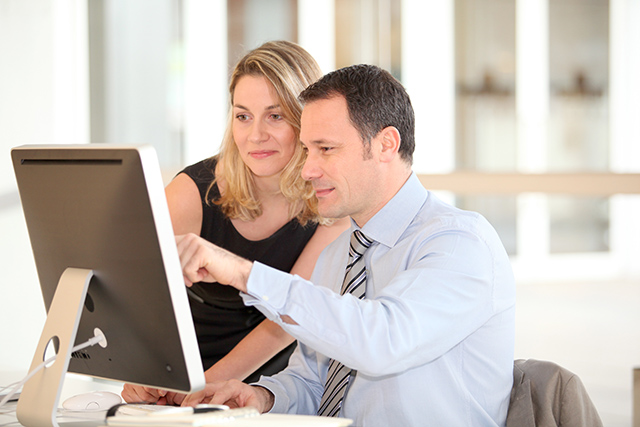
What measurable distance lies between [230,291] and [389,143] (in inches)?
32.5

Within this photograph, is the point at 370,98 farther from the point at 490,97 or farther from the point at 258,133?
the point at 490,97

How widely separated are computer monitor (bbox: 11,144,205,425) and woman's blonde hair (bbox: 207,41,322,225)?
857 millimetres

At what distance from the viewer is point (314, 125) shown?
56.4 inches

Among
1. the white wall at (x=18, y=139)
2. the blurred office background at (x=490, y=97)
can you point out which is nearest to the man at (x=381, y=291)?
the white wall at (x=18, y=139)

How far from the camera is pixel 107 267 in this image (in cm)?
106

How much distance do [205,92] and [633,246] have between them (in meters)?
4.43

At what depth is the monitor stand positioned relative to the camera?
1.08 metres

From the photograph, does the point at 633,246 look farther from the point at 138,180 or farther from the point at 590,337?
the point at 138,180

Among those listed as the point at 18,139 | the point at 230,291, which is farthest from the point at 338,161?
the point at 18,139

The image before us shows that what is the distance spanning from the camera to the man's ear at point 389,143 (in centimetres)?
143

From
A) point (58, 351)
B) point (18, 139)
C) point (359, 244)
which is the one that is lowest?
point (58, 351)

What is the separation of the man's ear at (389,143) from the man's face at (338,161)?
26mm

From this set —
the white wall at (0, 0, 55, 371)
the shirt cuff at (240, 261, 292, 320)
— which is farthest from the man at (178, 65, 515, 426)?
the white wall at (0, 0, 55, 371)

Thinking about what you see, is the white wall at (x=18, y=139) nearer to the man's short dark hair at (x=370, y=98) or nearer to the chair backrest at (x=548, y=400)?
the man's short dark hair at (x=370, y=98)
